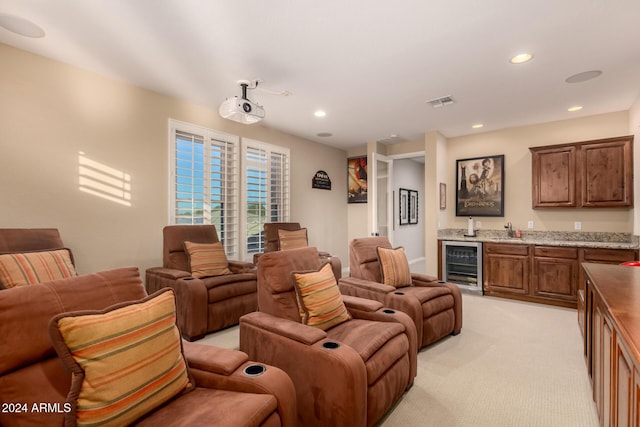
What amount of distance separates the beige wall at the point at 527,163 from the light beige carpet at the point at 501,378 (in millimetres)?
1617

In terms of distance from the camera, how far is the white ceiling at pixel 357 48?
2178 millimetres

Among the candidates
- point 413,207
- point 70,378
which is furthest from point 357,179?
point 70,378

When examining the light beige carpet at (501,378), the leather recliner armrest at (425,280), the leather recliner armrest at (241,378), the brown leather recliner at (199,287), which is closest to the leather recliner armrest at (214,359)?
the leather recliner armrest at (241,378)

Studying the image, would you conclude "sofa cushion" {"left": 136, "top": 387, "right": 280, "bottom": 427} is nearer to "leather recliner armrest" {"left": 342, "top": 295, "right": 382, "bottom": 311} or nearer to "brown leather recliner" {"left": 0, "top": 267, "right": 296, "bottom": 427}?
"brown leather recliner" {"left": 0, "top": 267, "right": 296, "bottom": 427}

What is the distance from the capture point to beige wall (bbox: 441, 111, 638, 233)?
4344 millimetres

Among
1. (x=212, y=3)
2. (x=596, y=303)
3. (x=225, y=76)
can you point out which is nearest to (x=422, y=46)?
(x=212, y=3)

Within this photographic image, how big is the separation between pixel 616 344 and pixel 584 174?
3.96 meters

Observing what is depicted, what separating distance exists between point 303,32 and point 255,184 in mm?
2772

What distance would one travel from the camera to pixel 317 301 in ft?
7.01

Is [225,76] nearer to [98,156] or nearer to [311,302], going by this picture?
[98,156]

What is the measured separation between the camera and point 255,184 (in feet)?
16.0

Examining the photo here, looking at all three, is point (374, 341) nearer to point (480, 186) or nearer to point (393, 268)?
point (393, 268)

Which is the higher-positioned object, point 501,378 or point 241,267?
point 241,267

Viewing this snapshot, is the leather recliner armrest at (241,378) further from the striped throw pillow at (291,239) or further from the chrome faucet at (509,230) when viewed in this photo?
the chrome faucet at (509,230)
